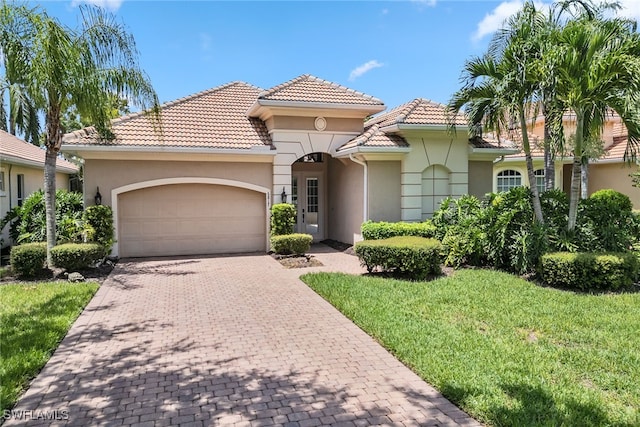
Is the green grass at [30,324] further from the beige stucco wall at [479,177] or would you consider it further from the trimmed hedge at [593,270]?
the beige stucco wall at [479,177]

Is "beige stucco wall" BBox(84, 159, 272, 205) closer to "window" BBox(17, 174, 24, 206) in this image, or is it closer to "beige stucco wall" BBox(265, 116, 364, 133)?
"beige stucco wall" BBox(265, 116, 364, 133)

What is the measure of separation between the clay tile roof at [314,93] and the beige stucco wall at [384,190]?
7.84ft

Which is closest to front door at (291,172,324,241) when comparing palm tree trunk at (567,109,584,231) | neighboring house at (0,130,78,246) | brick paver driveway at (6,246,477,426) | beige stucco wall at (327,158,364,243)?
beige stucco wall at (327,158,364,243)

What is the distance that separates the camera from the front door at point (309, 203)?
17.2 m

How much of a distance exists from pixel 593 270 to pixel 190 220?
37.0ft

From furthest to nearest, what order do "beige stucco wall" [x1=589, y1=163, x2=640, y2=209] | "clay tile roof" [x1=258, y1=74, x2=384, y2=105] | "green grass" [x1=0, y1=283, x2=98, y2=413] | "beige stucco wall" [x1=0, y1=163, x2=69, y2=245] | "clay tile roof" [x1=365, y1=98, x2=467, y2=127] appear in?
"beige stucco wall" [x1=589, y1=163, x2=640, y2=209] < "beige stucco wall" [x1=0, y1=163, x2=69, y2=245] < "clay tile roof" [x1=258, y1=74, x2=384, y2=105] < "clay tile roof" [x1=365, y1=98, x2=467, y2=127] < "green grass" [x1=0, y1=283, x2=98, y2=413]

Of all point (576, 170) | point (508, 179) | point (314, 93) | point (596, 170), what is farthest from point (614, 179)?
point (314, 93)

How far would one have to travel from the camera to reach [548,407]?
13.4 feet

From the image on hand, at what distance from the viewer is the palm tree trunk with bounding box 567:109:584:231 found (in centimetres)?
947

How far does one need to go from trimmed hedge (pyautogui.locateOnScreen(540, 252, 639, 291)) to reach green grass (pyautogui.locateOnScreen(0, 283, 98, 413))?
30.5 ft

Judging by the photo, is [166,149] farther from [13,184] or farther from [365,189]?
[13,184]

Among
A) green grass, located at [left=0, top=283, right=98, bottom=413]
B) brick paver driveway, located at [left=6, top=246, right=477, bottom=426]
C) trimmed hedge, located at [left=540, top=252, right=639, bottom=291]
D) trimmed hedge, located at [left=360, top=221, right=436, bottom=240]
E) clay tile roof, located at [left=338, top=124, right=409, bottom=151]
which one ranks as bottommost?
brick paver driveway, located at [left=6, top=246, right=477, bottom=426]

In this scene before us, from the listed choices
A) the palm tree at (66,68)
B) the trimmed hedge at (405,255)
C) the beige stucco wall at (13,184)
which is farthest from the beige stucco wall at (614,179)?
the beige stucco wall at (13,184)

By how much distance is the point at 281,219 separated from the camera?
535 inches
